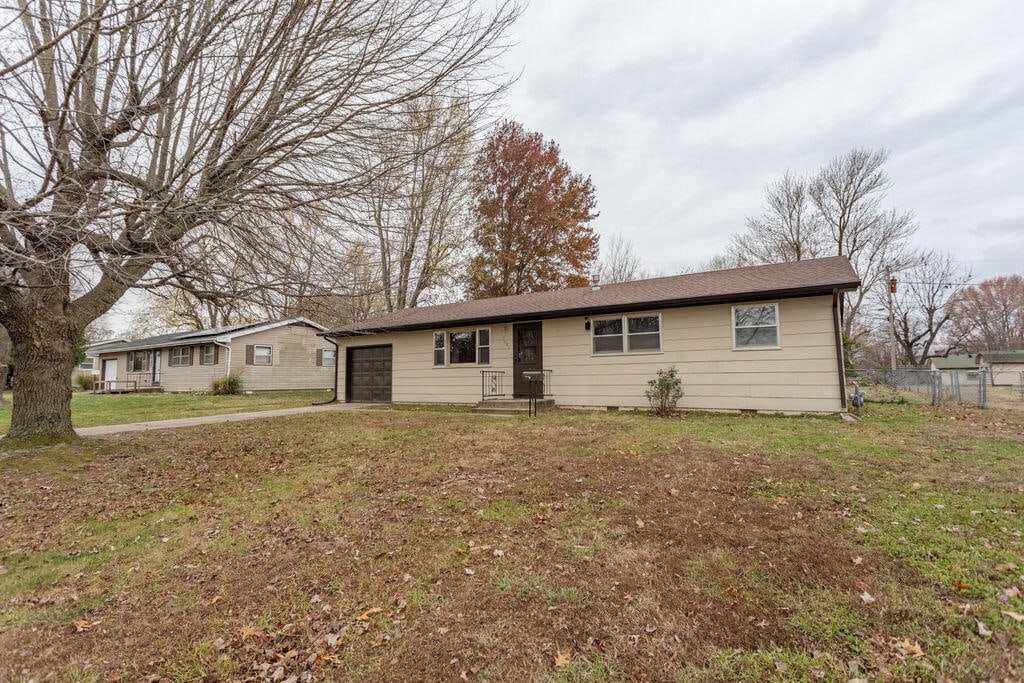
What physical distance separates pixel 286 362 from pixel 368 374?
931 centimetres

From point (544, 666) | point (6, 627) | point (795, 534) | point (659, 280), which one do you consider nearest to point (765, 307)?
point (659, 280)

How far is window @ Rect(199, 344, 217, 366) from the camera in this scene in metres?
21.2

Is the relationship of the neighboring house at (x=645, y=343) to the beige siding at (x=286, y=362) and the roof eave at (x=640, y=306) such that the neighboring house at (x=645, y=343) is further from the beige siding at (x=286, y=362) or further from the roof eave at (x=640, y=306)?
the beige siding at (x=286, y=362)

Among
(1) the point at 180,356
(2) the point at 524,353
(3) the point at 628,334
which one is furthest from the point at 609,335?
(1) the point at 180,356

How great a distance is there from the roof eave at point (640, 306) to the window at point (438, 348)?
32 centimetres

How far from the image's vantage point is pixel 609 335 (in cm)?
1148

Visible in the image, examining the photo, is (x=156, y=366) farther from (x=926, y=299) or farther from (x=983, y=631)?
(x=926, y=299)

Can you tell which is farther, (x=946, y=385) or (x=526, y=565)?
(x=946, y=385)

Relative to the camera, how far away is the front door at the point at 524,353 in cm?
1248

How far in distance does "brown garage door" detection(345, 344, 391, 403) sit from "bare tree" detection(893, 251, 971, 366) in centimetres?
3240

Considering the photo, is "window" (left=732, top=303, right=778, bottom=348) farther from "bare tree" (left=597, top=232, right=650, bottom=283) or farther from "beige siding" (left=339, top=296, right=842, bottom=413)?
"bare tree" (left=597, top=232, right=650, bottom=283)

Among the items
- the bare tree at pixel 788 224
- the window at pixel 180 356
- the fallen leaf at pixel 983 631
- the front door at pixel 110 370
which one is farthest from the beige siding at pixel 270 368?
the bare tree at pixel 788 224

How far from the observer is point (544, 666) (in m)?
2.22

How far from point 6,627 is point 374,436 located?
5.35 meters
